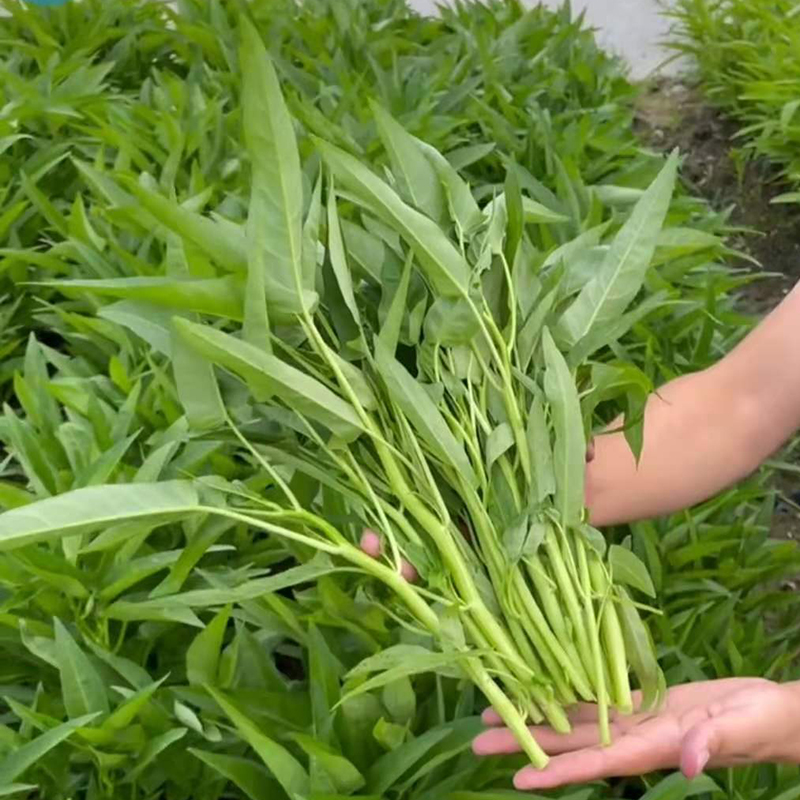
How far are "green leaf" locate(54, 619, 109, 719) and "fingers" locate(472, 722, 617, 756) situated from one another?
296 mm

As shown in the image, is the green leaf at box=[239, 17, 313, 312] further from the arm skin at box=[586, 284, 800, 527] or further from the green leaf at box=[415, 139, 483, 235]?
the arm skin at box=[586, 284, 800, 527]

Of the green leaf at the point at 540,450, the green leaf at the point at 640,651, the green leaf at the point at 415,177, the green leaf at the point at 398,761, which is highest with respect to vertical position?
the green leaf at the point at 415,177

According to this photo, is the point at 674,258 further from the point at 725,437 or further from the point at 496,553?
the point at 496,553

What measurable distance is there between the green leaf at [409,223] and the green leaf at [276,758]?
0.33 metres

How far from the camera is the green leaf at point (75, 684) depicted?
2.67 feet

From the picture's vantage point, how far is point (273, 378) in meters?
0.62

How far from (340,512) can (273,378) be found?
280 millimetres

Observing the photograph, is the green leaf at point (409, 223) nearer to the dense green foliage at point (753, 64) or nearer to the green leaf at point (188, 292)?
the green leaf at point (188, 292)

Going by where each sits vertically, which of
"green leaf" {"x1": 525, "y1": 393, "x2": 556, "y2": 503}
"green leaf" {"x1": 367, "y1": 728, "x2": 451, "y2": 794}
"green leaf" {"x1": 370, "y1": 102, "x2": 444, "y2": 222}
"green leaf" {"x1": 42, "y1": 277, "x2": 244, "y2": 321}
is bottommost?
"green leaf" {"x1": 367, "y1": 728, "x2": 451, "y2": 794}

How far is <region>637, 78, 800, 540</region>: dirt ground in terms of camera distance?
204 centimetres

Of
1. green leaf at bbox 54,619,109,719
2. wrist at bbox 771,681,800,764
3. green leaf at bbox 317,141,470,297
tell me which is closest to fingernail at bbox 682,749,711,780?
wrist at bbox 771,681,800,764

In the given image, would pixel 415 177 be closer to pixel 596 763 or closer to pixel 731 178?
pixel 596 763

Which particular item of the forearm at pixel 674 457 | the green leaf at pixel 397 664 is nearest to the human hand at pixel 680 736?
the green leaf at pixel 397 664

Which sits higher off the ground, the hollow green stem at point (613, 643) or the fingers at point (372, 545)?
the fingers at point (372, 545)
